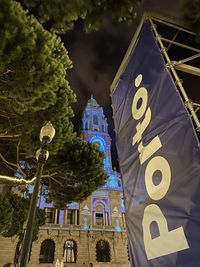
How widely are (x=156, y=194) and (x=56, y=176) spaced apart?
27.7 feet

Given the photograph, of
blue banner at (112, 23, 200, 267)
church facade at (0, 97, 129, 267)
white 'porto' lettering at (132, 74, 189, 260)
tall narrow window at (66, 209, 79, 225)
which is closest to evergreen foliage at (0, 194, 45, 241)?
blue banner at (112, 23, 200, 267)

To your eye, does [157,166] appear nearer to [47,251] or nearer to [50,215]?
[47,251]

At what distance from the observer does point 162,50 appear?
427cm

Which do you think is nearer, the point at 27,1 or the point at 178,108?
the point at 178,108

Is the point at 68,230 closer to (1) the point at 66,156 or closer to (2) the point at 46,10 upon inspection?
(1) the point at 66,156

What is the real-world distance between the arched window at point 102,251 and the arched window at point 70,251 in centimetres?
267

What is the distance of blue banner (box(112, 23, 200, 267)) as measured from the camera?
108 inches

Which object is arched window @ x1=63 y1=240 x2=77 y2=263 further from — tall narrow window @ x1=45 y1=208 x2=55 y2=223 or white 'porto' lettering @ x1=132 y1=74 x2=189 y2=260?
white 'porto' lettering @ x1=132 y1=74 x2=189 y2=260

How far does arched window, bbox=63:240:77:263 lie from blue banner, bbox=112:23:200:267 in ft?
77.4

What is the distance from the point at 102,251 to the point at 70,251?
369 cm

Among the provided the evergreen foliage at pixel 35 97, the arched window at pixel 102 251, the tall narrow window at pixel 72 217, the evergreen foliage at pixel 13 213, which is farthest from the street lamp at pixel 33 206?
the arched window at pixel 102 251

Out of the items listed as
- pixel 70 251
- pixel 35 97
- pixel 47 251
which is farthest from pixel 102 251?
pixel 35 97

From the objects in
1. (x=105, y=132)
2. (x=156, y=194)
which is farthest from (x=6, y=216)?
(x=105, y=132)

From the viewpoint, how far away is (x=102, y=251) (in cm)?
2522
